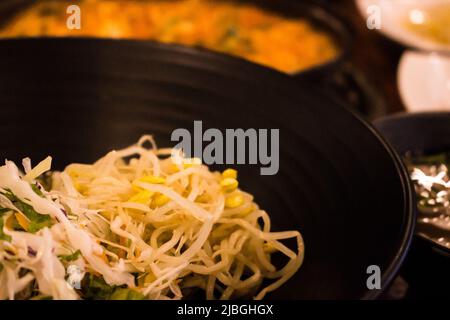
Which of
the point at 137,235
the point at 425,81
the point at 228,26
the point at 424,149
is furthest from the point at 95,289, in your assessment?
the point at 228,26

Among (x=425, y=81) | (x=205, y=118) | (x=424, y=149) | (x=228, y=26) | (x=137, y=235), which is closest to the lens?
(x=137, y=235)

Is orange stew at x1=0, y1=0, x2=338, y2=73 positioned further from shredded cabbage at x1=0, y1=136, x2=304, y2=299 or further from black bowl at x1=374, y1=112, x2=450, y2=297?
shredded cabbage at x1=0, y1=136, x2=304, y2=299

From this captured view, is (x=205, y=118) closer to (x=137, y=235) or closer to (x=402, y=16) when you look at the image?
(x=137, y=235)

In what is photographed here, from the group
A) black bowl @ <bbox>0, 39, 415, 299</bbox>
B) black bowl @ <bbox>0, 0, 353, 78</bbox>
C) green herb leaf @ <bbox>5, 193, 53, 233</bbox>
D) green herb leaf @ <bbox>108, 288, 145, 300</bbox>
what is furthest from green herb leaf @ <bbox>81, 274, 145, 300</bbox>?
black bowl @ <bbox>0, 0, 353, 78</bbox>

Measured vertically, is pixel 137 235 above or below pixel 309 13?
below

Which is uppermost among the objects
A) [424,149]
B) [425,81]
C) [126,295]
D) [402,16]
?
[402,16]
